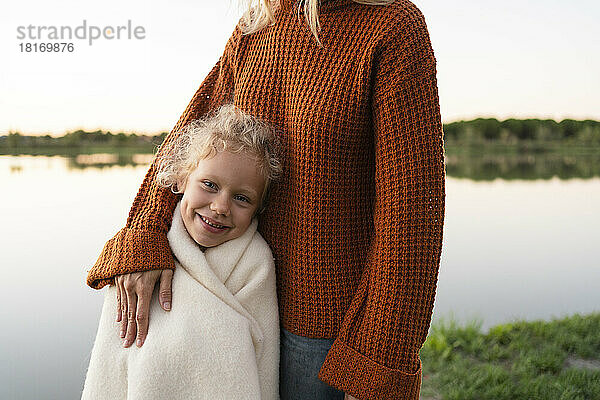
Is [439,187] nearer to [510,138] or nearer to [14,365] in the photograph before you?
[14,365]

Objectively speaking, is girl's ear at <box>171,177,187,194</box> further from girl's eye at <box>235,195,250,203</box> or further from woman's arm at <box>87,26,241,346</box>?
girl's eye at <box>235,195,250,203</box>

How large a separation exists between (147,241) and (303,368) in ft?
1.58

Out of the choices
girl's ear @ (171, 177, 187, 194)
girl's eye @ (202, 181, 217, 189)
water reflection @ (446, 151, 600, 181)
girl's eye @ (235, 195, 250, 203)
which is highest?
girl's eye @ (202, 181, 217, 189)

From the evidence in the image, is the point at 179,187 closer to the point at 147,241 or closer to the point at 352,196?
the point at 147,241

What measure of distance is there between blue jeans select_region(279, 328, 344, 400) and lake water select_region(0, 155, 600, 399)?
0.96 m

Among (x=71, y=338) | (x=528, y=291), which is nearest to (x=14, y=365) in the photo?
(x=71, y=338)

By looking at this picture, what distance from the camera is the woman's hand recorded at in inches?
48.0

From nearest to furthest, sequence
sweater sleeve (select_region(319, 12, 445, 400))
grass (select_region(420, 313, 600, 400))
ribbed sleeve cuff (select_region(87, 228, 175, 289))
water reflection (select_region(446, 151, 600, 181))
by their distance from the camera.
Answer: sweater sleeve (select_region(319, 12, 445, 400)), ribbed sleeve cuff (select_region(87, 228, 175, 289)), grass (select_region(420, 313, 600, 400)), water reflection (select_region(446, 151, 600, 181))

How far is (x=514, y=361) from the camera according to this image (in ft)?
12.2

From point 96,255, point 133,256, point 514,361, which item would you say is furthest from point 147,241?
point 96,255

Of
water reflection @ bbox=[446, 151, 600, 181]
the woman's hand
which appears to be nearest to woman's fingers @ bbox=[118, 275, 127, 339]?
the woman's hand

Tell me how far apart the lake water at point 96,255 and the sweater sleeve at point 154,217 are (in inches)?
23.3

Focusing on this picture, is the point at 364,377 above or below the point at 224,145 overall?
below

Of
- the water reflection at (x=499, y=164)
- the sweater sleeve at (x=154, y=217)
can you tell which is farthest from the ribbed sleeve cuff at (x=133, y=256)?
the water reflection at (x=499, y=164)
